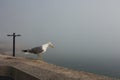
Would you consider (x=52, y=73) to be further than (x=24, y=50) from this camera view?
No

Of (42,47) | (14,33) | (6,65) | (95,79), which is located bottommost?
(95,79)

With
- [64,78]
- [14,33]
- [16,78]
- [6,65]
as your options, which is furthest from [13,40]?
[64,78]

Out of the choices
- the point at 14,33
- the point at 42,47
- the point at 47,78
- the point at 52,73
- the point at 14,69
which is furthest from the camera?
the point at 14,33

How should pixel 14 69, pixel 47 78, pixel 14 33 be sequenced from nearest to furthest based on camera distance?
1. pixel 47 78
2. pixel 14 69
3. pixel 14 33

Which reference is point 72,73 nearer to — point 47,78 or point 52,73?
point 52,73

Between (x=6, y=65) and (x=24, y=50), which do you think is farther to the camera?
(x=24, y=50)

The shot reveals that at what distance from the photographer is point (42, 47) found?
27906mm

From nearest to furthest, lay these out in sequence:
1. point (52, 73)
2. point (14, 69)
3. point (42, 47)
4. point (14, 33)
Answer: point (52, 73) < point (14, 69) < point (42, 47) < point (14, 33)

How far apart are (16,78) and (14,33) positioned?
48.2ft

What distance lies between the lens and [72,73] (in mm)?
20641

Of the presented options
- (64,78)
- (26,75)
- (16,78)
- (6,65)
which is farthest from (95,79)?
(6,65)

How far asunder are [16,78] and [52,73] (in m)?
2.39

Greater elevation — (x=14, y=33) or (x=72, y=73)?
(x=14, y=33)

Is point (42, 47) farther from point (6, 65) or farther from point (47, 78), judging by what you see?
point (47, 78)
